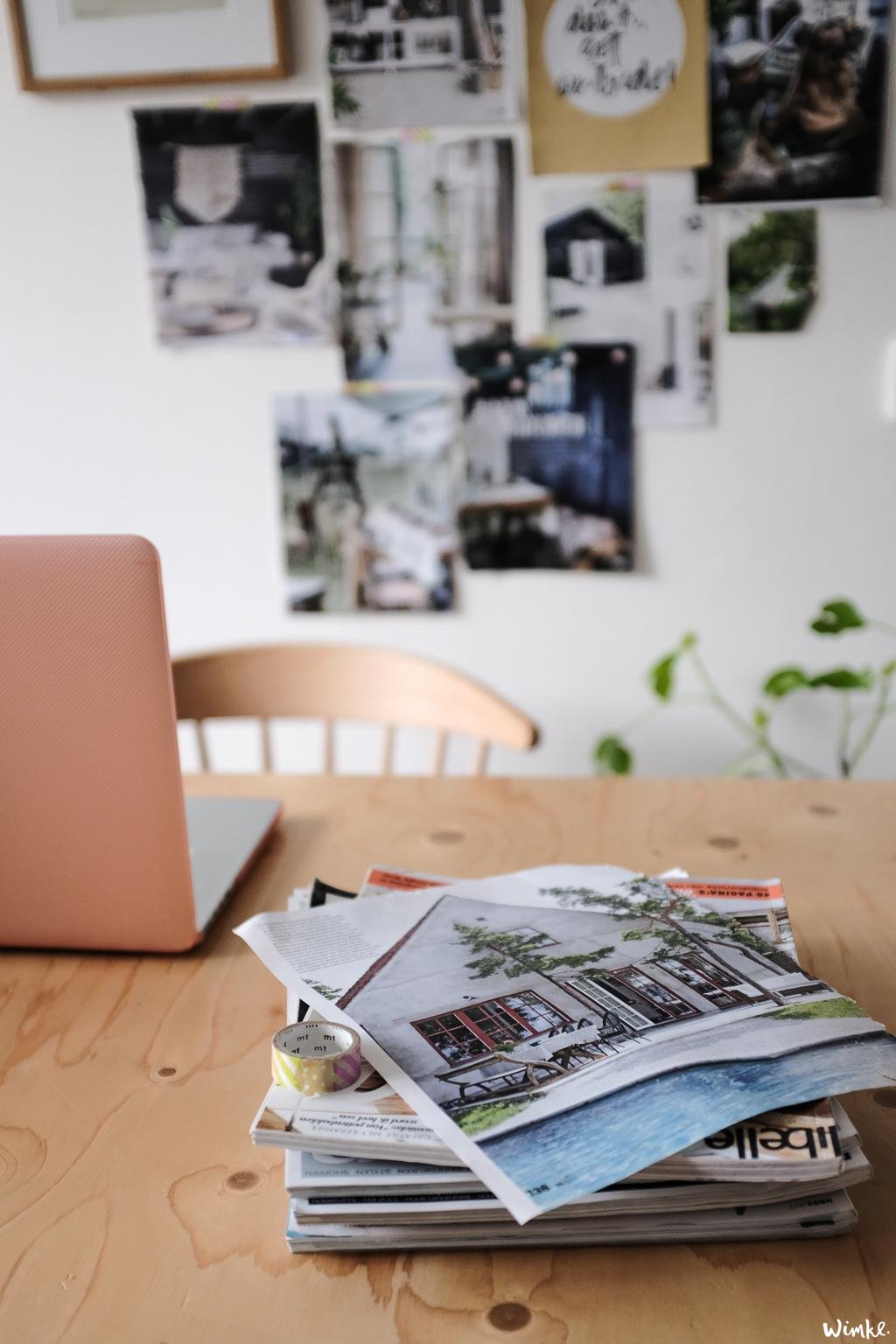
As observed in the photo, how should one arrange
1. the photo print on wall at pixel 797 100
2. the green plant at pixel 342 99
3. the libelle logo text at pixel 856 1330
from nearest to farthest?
the libelle logo text at pixel 856 1330
the photo print on wall at pixel 797 100
the green plant at pixel 342 99

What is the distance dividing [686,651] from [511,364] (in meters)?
0.52

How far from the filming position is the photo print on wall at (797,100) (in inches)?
63.2

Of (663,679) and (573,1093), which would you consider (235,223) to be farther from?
(573,1093)

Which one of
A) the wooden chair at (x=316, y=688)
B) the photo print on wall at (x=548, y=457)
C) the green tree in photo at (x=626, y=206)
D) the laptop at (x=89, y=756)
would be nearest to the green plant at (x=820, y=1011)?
the laptop at (x=89, y=756)

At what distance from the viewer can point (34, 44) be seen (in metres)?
1.74

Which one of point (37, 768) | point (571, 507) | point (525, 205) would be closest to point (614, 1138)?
point (37, 768)

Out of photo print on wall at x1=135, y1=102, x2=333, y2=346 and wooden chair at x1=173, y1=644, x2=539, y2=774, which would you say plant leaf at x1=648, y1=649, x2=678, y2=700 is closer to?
wooden chair at x1=173, y1=644, x2=539, y2=774

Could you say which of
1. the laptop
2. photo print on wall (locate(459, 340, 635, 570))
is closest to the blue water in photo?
the laptop

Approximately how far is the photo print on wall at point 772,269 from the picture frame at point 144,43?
71 centimetres

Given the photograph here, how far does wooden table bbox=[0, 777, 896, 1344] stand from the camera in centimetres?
51

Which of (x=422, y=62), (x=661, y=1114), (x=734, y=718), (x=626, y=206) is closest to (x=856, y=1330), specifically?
(x=661, y=1114)

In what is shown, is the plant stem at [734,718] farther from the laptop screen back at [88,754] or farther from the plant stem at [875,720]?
the laptop screen back at [88,754]

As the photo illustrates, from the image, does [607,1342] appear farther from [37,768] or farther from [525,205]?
[525,205]

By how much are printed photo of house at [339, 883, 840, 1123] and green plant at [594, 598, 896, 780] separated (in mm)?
1070
